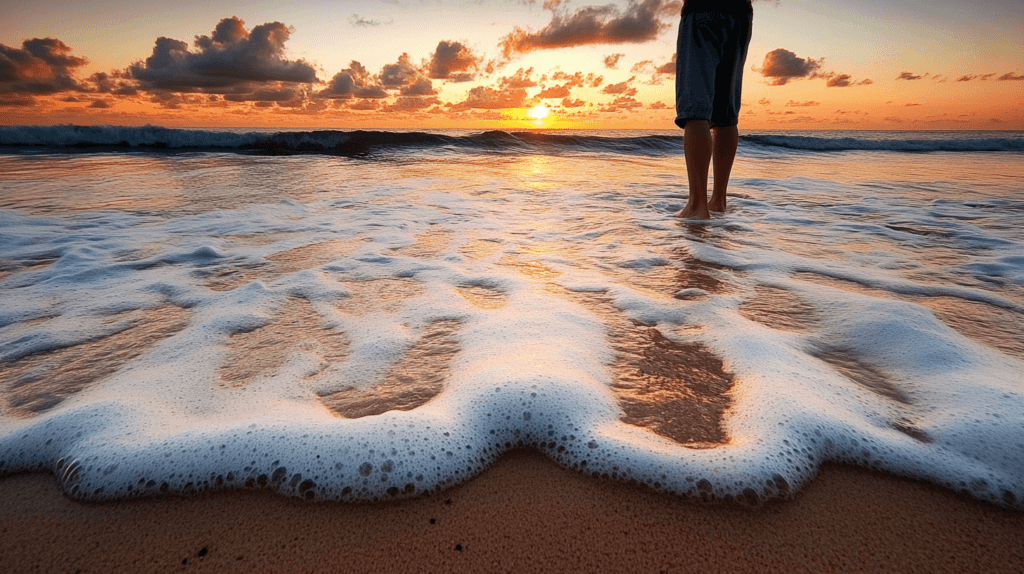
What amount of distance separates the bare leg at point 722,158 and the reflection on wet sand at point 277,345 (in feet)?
10.7

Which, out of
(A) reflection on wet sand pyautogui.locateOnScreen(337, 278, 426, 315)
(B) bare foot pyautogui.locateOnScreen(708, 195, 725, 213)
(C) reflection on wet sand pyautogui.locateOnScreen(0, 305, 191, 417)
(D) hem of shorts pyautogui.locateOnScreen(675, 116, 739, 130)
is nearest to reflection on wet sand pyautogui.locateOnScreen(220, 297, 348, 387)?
(A) reflection on wet sand pyautogui.locateOnScreen(337, 278, 426, 315)

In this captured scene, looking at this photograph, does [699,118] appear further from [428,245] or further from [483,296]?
[483,296]

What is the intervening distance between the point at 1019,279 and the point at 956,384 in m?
1.42

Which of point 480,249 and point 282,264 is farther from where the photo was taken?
point 480,249

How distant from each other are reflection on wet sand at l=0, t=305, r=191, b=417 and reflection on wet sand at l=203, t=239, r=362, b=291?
0.42 meters

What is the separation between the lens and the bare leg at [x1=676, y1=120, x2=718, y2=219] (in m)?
3.42

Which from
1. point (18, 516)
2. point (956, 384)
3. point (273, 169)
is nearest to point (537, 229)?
point (956, 384)

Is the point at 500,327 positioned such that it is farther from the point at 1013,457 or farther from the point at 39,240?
the point at 39,240

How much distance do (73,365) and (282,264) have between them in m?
1.09

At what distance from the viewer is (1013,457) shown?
1.02 meters

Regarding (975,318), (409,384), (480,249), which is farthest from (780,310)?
(480,249)

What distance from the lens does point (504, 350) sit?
1500 mm

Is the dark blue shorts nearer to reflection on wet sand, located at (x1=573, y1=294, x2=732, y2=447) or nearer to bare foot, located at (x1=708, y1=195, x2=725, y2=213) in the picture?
bare foot, located at (x1=708, y1=195, x2=725, y2=213)

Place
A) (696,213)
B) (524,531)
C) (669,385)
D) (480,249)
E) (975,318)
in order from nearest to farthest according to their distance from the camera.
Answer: (524,531) → (669,385) → (975,318) → (480,249) → (696,213)
